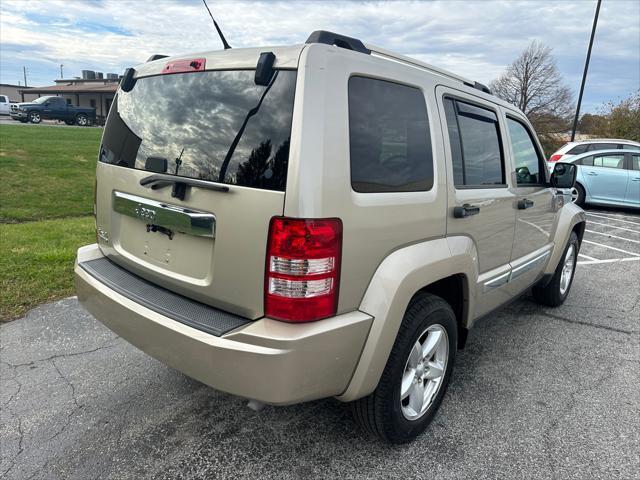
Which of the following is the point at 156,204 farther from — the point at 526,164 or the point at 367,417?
the point at 526,164

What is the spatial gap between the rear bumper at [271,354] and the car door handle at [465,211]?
0.91 meters

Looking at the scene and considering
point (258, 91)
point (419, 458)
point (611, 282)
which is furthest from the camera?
point (611, 282)

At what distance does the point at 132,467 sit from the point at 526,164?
11.2ft

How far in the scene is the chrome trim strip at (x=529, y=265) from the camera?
11.3 ft

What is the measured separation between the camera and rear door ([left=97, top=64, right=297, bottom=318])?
6.26 ft

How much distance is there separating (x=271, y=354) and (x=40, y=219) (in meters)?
6.98

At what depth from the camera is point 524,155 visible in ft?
12.0

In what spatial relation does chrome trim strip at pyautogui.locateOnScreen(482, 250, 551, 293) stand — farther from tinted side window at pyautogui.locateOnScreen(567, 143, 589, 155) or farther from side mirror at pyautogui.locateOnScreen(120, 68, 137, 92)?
tinted side window at pyautogui.locateOnScreen(567, 143, 589, 155)

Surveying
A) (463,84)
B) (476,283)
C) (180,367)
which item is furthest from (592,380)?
(180,367)

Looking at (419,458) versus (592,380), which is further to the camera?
(592,380)

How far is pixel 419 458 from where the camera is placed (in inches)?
94.4

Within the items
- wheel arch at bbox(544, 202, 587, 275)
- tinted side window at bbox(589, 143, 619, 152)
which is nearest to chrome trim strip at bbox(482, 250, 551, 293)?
wheel arch at bbox(544, 202, 587, 275)

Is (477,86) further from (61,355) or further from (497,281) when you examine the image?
(61,355)

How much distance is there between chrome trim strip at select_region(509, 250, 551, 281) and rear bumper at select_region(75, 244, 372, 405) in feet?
6.18
